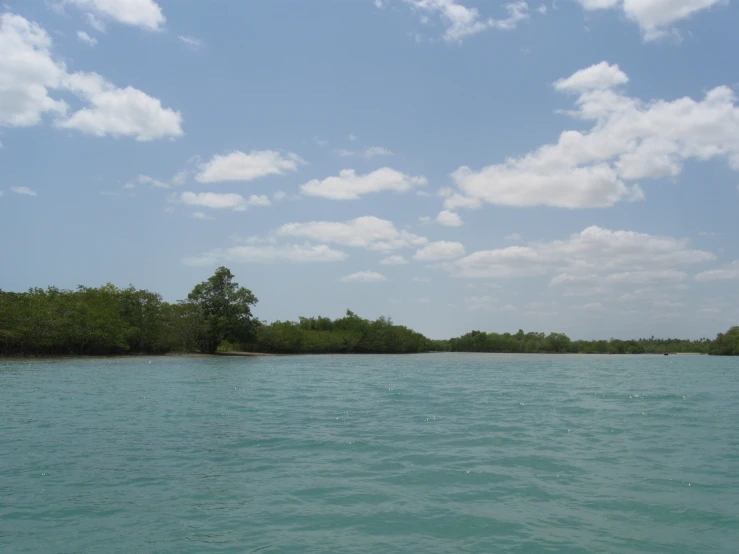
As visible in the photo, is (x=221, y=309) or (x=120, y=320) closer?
(x=120, y=320)

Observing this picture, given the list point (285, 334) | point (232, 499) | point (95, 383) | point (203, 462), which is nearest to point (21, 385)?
point (95, 383)

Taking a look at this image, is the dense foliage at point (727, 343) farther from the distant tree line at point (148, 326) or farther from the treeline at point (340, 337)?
the treeline at point (340, 337)

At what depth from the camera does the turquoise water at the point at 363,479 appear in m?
9.12

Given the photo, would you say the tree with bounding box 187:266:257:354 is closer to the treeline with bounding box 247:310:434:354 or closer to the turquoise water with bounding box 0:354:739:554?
the treeline with bounding box 247:310:434:354

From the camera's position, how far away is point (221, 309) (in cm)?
9488

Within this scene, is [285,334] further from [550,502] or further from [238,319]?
[550,502]

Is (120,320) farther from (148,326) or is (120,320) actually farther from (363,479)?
(363,479)

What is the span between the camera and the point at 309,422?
21109 mm

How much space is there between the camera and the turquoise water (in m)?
9.12

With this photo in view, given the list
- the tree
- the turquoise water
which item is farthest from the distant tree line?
the turquoise water

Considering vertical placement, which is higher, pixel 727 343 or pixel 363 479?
pixel 727 343

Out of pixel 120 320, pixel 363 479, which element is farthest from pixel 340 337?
pixel 363 479

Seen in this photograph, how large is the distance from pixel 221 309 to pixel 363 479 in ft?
282

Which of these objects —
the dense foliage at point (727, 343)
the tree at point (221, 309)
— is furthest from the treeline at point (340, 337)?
the dense foliage at point (727, 343)
